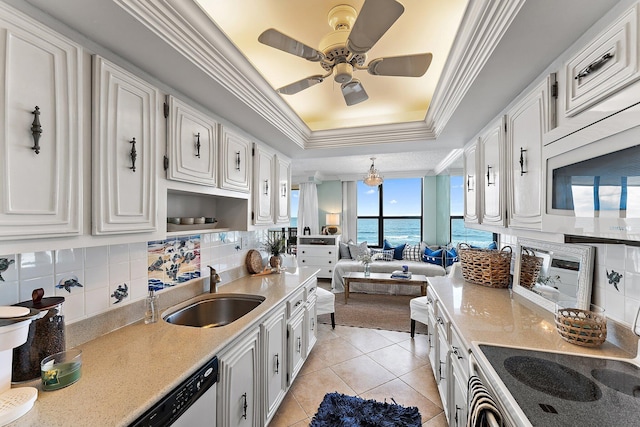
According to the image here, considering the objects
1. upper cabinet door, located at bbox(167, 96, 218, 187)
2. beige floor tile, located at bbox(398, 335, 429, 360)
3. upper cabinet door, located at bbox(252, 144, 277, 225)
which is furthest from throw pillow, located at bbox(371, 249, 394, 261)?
upper cabinet door, located at bbox(167, 96, 218, 187)

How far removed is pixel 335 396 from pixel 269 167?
82.1 inches

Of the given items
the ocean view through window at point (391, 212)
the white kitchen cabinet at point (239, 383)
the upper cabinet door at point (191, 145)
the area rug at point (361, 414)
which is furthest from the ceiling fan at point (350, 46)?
the ocean view through window at point (391, 212)

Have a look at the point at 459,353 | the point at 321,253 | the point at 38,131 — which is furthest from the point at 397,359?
the point at 321,253

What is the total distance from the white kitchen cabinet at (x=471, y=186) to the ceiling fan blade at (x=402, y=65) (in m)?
1.17

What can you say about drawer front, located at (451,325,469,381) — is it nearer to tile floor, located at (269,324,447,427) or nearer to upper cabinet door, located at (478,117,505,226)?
tile floor, located at (269,324,447,427)

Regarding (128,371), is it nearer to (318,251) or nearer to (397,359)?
(397,359)

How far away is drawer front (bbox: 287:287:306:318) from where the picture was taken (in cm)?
217

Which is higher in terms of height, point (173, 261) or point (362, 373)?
point (173, 261)

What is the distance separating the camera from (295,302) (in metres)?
2.30

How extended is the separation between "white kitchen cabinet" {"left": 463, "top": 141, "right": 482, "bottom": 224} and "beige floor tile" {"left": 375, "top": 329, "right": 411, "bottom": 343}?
1572 millimetres

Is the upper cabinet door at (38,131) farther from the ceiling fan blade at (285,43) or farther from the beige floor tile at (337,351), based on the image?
the beige floor tile at (337,351)

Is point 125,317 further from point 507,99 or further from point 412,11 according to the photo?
point 507,99

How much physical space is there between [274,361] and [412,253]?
14.9ft

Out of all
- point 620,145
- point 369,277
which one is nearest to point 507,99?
point 620,145
